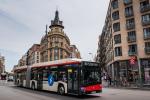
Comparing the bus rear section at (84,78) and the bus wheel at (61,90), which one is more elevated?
the bus rear section at (84,78)

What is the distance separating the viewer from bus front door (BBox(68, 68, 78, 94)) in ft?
54.4

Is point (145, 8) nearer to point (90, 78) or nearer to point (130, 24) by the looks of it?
point (130, 24)

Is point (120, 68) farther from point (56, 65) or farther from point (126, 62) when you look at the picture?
point (56, 65)

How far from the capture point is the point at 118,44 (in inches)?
1714

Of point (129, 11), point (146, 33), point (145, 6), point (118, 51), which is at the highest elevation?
point (145, 6)

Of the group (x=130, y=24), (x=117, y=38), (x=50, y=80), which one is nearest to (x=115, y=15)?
(x=130, y=24)

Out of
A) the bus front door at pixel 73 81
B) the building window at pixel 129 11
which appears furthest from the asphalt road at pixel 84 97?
the building window at pixel 129 11

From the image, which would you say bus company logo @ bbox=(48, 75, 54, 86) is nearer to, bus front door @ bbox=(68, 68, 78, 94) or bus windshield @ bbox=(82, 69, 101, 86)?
bus front door @ bbox=(68, 68, 78, 94)

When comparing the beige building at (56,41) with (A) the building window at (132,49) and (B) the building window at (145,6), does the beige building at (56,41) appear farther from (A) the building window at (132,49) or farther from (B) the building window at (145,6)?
(B) the building window at (145,6)

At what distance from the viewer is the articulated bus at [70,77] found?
16312mm

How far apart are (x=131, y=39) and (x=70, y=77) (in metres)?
27.1

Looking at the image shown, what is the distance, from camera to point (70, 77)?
1730 cm

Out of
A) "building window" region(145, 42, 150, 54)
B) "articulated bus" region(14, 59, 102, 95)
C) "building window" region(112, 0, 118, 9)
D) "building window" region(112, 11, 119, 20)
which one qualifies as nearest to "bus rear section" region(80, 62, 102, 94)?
"articulated bus" region(14, 59, 102, 95)

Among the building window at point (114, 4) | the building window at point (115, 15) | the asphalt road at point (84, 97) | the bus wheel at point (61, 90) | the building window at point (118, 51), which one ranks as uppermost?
the building window at point (114, 4)
